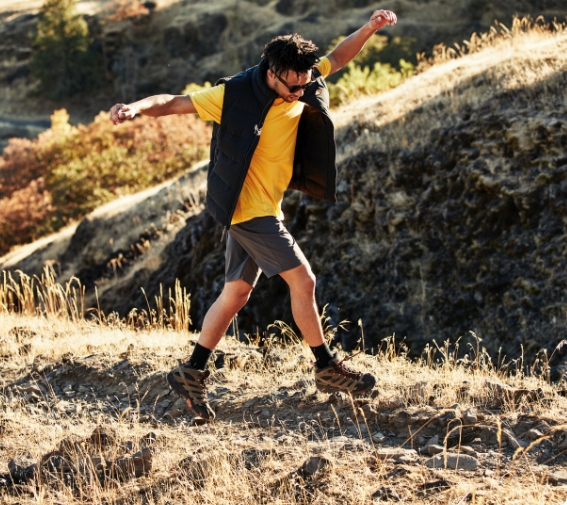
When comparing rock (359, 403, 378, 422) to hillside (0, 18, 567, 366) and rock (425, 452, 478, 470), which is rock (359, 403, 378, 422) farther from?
hillside (0, 18, 567, 366)

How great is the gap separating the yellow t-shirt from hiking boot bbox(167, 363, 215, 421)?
1.00m

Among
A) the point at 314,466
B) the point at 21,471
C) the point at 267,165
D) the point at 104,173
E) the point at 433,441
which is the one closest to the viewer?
the point at 314,466

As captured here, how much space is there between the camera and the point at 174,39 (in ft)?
161

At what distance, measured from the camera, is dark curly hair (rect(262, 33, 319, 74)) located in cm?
381

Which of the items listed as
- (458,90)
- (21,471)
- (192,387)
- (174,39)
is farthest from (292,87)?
(174,39)

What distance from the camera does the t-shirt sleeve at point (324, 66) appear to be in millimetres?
4352

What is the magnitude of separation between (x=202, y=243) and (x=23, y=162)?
1968cm

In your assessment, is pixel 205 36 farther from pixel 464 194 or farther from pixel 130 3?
pixel 464 194

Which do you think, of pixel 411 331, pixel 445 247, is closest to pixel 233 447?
pixel 411 331

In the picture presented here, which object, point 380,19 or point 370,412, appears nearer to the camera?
point 370,412

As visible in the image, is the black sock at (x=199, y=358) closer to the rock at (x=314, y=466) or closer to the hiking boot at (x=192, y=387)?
the hiking boot at (x=192, y=387)

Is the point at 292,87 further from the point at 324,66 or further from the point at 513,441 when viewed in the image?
the point at 513,441

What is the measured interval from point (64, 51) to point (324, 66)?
49.3m

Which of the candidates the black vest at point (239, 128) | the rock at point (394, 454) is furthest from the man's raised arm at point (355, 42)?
the rock at point (394, 454)
